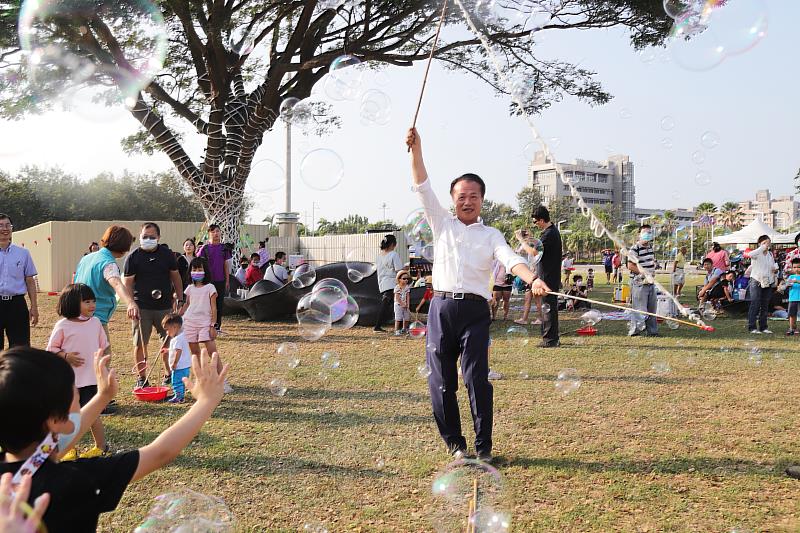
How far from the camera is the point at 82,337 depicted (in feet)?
14.5

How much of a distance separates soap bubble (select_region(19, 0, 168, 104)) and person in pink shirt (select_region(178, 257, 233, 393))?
5.76 metres

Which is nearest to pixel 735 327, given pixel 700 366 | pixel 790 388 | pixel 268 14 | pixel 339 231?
pixel 700 366

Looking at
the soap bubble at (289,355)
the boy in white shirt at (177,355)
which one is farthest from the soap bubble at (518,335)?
the boy in white shirt at (177,355)

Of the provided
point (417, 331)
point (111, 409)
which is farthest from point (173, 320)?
point (417, 331)

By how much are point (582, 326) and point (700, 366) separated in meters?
4.14

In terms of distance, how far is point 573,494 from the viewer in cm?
353

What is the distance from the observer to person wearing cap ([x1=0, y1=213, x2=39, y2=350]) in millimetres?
5680

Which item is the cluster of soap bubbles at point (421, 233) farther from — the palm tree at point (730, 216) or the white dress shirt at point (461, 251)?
the palm tree at point (730, 216)

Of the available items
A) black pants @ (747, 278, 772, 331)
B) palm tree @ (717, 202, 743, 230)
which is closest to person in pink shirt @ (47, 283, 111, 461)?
black pants @ (747, 278, 772, 331)

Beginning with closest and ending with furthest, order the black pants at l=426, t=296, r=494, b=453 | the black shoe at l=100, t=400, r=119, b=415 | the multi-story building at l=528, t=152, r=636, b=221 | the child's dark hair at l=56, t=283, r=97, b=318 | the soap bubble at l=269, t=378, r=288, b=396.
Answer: the black pants at l=426, t=296, r=494, b=453, the child's dark hair at l=56, t=283, r=97, b=318, the black shoe at l=100, t=400, r=119, b=415, the soap bubble at l=269, t=378, r=288, b=396, the multi-story building at l=528, t=152, r=636, b=221

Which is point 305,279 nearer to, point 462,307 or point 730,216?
point 462,307

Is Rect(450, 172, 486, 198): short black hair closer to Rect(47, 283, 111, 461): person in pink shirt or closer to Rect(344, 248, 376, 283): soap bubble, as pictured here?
Rect(47, 283, 111, 461): person in pink shirt

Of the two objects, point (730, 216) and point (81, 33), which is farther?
point (730, 216)

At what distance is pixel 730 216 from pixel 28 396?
231 feet
